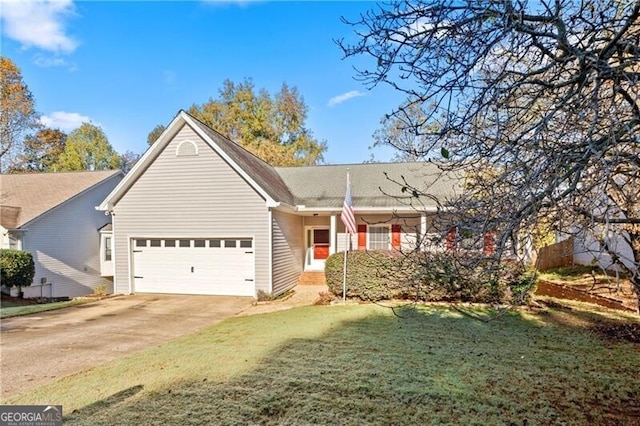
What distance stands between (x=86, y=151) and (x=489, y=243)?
1611 inches

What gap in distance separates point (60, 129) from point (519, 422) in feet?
142

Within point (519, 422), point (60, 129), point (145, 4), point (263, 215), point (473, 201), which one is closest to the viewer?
point (473, 201)

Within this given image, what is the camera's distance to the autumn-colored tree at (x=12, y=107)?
23.3m

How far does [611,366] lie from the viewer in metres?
5.03

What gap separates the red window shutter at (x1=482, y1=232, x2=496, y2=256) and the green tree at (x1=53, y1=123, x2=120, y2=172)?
130 ft

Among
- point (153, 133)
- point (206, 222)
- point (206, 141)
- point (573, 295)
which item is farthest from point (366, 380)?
point (153, 133)

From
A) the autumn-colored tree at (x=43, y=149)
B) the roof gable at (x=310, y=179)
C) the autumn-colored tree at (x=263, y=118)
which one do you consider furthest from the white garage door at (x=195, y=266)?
the autumn-colored tree at (x=43, y=149)

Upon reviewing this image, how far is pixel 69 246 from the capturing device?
55.7 feet

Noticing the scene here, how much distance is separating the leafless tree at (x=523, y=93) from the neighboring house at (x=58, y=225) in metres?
17.5

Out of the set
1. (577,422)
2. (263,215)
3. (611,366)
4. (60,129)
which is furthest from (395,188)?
(60,129)

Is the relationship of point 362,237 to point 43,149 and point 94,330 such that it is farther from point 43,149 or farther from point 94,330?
point 43,149

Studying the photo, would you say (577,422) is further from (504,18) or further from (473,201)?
(504,18)

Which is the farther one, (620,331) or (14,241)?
(14,241)

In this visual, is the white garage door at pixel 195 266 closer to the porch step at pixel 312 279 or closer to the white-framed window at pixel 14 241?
the porch step at pixel 312 279
